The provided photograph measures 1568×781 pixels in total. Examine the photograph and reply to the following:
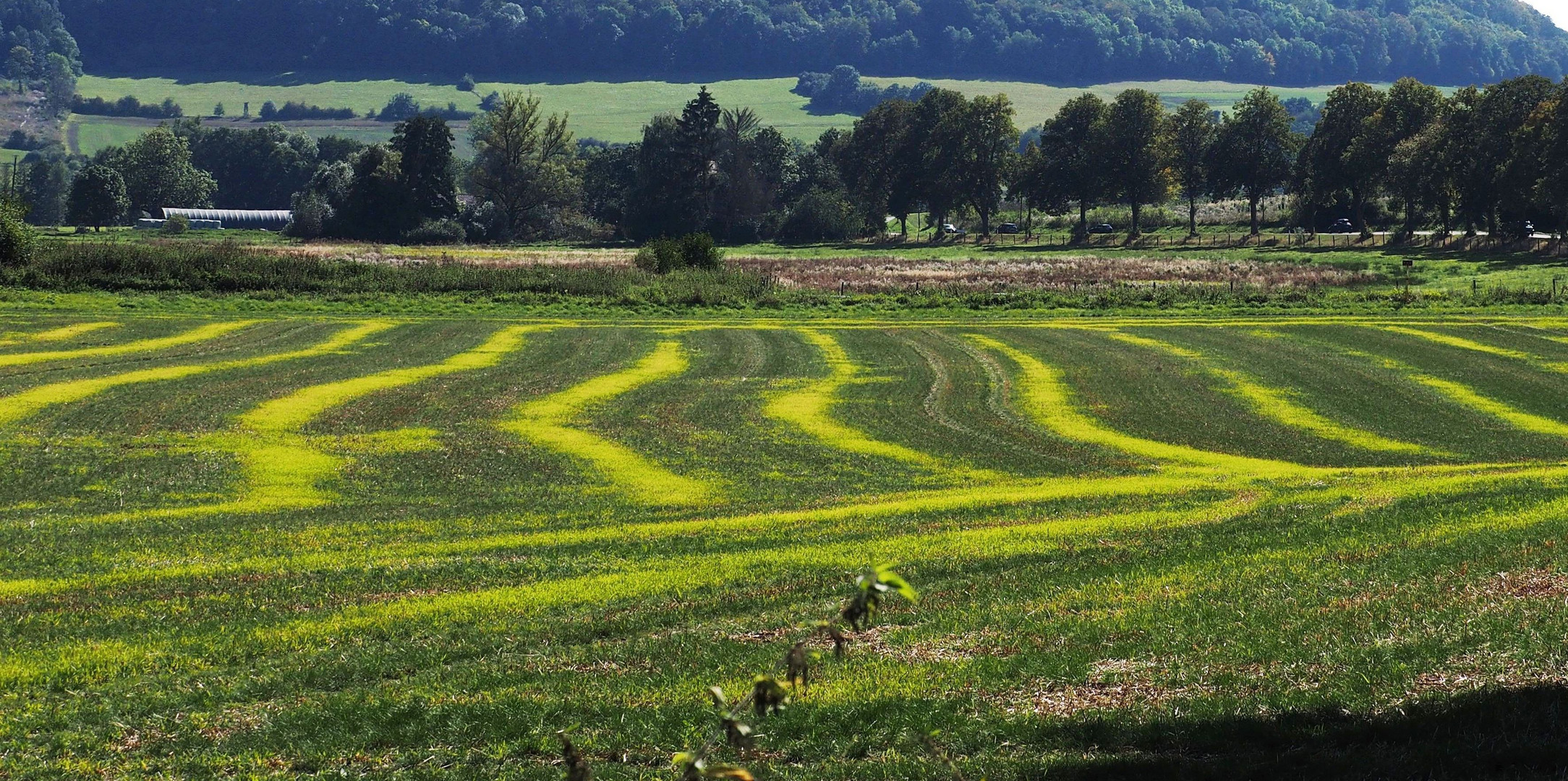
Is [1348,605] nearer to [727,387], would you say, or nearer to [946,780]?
[946,780]

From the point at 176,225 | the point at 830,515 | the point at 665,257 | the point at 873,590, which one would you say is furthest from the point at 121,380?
the point at 176,225

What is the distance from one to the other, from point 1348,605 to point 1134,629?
217 cm

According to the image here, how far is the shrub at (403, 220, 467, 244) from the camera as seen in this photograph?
Answer: 5527 inches

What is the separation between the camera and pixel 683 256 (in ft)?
262

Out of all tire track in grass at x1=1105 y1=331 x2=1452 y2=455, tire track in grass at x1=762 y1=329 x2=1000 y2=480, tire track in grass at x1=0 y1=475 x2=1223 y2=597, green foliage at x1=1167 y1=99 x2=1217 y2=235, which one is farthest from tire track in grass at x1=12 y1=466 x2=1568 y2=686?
green foliage at x1=1167 y1=99 x2=1217 y2=235

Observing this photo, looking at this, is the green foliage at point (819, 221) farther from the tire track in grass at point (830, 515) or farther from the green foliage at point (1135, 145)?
the tire track in grass at point (830, 515)

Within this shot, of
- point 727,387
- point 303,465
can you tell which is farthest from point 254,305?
point 303,465

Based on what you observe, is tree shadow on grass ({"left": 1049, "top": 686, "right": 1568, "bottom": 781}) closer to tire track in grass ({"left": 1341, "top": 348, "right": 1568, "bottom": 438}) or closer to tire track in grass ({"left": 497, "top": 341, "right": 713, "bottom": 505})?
tire track in grass ({"left": 497, "top": 341, "right": 713, "bottom": 505})

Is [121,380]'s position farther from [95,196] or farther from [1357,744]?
[95,196]

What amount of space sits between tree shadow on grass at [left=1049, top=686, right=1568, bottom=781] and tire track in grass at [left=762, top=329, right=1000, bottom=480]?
55.9 ft

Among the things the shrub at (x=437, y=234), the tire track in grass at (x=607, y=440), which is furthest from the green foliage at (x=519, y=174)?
the tire track in grass at (x=607, y=440)

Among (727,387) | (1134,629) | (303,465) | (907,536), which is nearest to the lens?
(1134,629)

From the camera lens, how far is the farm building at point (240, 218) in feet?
600

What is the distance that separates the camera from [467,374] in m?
42.0
